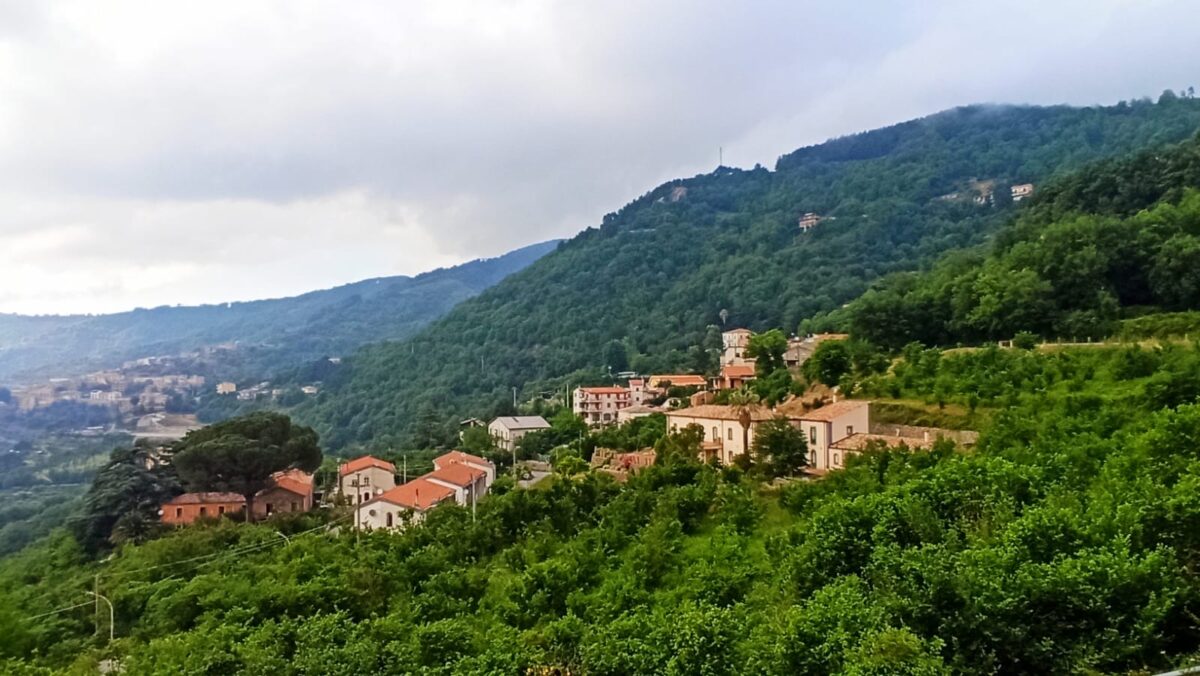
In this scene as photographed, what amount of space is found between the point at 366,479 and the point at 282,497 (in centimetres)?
384

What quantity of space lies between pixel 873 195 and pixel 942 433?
79.3m

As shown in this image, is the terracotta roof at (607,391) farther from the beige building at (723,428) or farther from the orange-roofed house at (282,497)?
the orange-roofed house at (282,497)

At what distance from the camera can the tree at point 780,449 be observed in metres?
→ 23.7

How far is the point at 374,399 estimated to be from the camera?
7288 cm

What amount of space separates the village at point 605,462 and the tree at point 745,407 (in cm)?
6

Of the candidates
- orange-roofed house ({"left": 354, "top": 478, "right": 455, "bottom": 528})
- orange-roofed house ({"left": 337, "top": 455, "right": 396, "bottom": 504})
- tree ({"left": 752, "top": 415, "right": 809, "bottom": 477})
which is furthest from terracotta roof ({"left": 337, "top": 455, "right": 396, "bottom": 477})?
tree ({"left": 752, "top": 415, "right": 809, "bottom": 477})

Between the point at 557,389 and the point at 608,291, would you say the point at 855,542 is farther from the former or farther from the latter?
the point at 608,291

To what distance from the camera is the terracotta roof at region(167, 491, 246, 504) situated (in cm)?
3095

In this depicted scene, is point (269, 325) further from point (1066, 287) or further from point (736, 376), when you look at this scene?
point (1066, 287)

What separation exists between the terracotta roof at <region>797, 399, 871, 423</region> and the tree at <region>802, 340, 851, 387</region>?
3703 mm

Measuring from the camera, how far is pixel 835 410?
25.0 meters

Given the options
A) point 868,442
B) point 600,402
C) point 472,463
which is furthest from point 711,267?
point 868,442

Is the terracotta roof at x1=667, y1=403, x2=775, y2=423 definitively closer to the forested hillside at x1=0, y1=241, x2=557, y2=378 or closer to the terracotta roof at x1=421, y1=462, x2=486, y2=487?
the terracotta roof at x1=421, y1=462, x2=486, y2=487

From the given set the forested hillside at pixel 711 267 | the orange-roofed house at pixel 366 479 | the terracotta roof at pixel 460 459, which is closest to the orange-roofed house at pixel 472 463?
the terracotta roof at pixel 460 459
